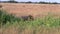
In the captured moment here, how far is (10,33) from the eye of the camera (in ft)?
38.5

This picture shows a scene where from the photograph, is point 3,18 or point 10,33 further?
point 3,18

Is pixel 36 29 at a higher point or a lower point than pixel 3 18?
higher

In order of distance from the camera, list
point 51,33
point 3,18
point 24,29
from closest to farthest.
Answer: point 51,33
point 24,29
point 3,18

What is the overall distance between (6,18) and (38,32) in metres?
7.56

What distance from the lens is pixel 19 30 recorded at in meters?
12.0

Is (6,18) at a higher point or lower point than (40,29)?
lower

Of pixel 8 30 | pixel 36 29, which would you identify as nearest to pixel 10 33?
pixel 8 30

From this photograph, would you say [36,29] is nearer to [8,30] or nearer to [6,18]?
[8,30]

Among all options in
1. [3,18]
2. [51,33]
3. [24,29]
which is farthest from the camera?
[3,18]

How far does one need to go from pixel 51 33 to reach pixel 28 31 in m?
1.07

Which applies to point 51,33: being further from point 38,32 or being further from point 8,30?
point 8,30

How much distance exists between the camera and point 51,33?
11.4 metres

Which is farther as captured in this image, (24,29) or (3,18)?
(3,18)

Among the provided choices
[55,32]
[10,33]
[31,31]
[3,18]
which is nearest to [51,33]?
[55,32]
